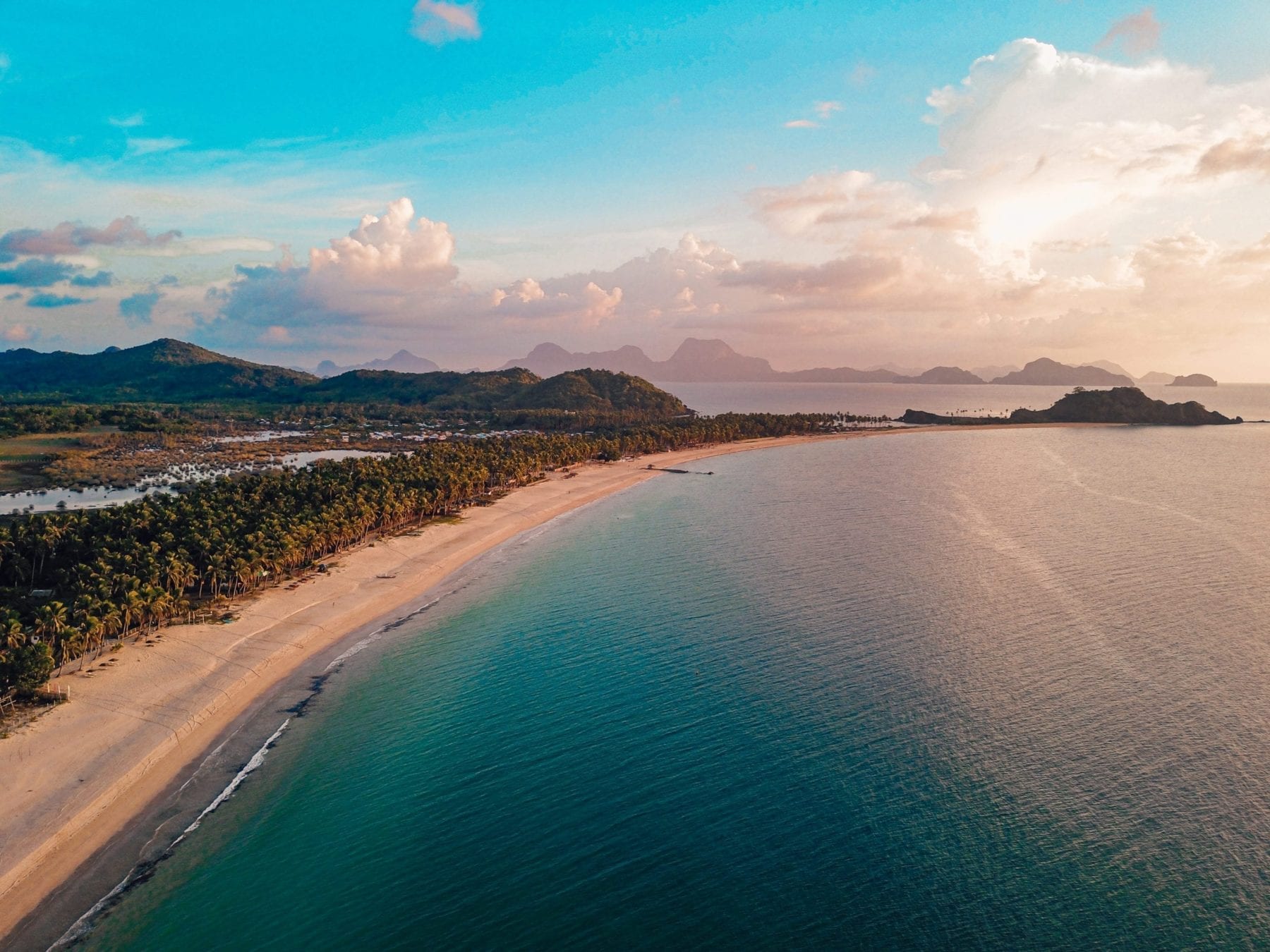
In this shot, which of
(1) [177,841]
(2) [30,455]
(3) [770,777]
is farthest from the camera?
(2) [30,455]

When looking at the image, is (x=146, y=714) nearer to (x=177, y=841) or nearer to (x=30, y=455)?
(x=177, y=841)

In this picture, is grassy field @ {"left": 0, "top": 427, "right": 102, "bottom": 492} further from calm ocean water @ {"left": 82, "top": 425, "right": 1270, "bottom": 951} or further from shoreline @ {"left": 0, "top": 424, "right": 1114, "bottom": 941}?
calm ocean water @ {"left": 82, "top": 425, "right": 1270, "bottom": 951}

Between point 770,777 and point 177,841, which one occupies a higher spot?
point 770,777

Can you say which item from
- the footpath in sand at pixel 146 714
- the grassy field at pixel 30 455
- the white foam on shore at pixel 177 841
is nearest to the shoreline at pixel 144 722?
the footpath in sand at pixel 146 714

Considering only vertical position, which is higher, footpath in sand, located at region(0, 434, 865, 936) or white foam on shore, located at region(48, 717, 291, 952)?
footpath in sand, located at region(0, 434, 865, 936)

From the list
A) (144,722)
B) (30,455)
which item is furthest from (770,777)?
(30,455)

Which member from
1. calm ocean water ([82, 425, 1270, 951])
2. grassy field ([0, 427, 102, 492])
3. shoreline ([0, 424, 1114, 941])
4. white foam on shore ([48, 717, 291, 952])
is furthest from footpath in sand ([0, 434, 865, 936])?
grassy field ([0, 427, 102, 492])

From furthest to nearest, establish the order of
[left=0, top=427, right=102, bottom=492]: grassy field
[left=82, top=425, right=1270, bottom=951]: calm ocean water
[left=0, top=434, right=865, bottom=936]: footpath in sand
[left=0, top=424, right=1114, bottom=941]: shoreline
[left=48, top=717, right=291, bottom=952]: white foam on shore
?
[left=0, top=427, right=102, bottom=492]: grassy field, [left=0, top=434, right=865, bottom=936]: footpath in sand, [left=0, top=424, right=1114, bottom=941]: shoreline, [left=82, top=425, right=1270, bottom=951]: calm ocean water, [left=48, top=717, right=291, bottom=952]: white foam on shore

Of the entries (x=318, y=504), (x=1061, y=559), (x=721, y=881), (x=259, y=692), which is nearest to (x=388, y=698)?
(x=259, y=692)
